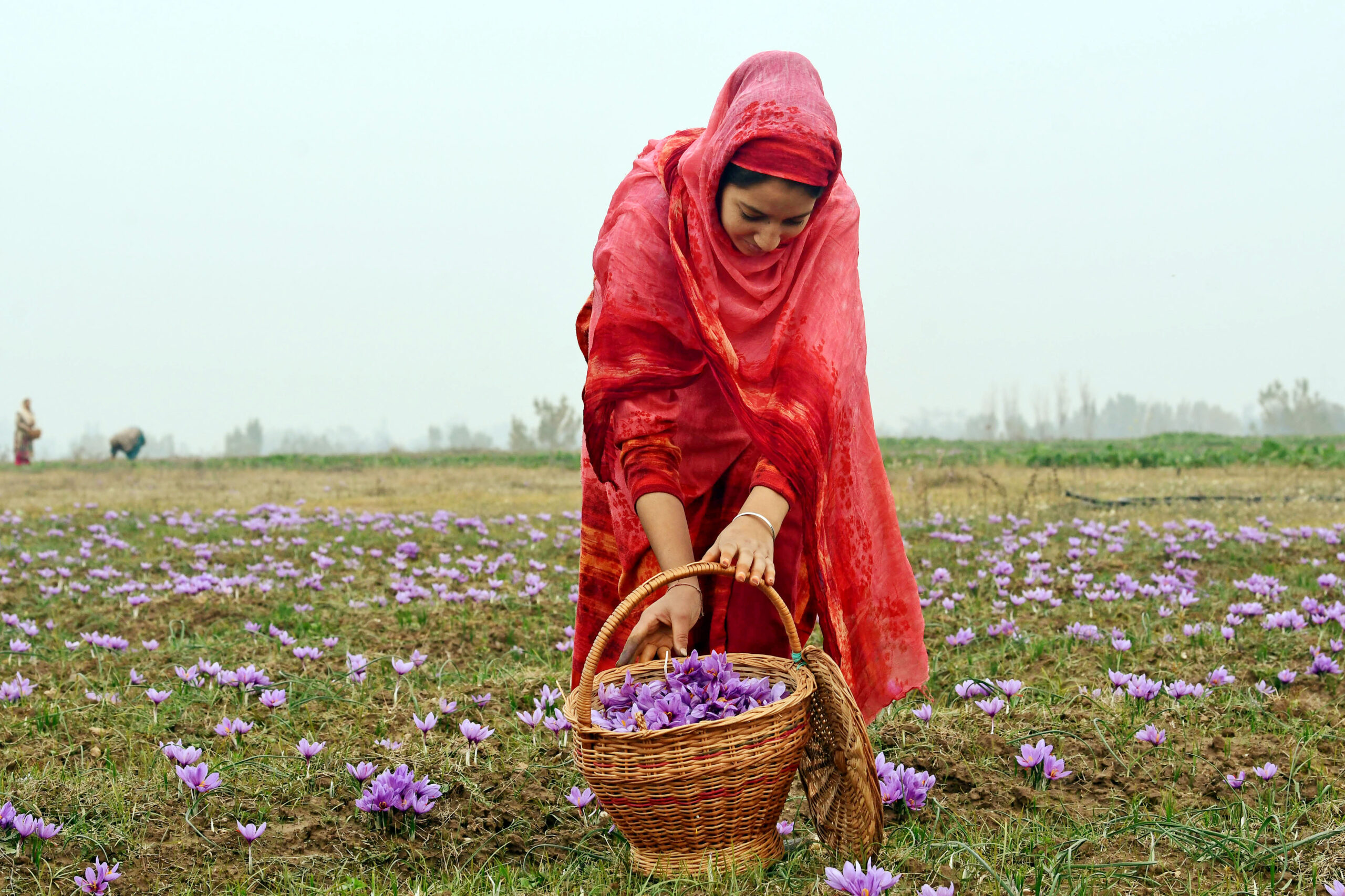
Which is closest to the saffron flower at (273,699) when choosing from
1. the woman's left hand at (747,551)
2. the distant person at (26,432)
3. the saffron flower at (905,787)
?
the woman's left hand at (747,551)

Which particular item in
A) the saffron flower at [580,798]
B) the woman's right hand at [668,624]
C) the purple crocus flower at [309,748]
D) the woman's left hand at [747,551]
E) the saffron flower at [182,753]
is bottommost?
the saffron flower at [580,798]

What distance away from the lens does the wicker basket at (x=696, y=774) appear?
1923 millimetres

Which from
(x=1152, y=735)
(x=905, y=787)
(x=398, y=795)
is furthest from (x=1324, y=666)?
(x=398, y=795)

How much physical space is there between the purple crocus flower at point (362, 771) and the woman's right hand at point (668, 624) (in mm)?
671

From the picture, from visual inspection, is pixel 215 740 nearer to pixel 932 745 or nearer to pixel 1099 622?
pixel 932 745

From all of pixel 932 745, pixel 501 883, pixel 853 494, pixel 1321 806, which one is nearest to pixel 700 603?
pixel 853 494

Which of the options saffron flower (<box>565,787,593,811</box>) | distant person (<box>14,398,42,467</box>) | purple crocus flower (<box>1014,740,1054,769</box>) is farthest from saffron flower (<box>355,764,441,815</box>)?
distant person (<box>14,398,42,467</box>)

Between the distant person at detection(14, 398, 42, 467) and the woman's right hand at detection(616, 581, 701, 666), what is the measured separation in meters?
22.7

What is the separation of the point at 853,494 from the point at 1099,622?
7.51 feet

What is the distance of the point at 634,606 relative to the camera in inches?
83.2

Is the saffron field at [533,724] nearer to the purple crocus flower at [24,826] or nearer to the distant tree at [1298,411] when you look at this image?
the purple crocus flower at [24,826]

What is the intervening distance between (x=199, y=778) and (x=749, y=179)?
186 cm

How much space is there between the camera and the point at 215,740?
9.98 ft

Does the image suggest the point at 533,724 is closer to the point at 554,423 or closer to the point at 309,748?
the point at 309,748
